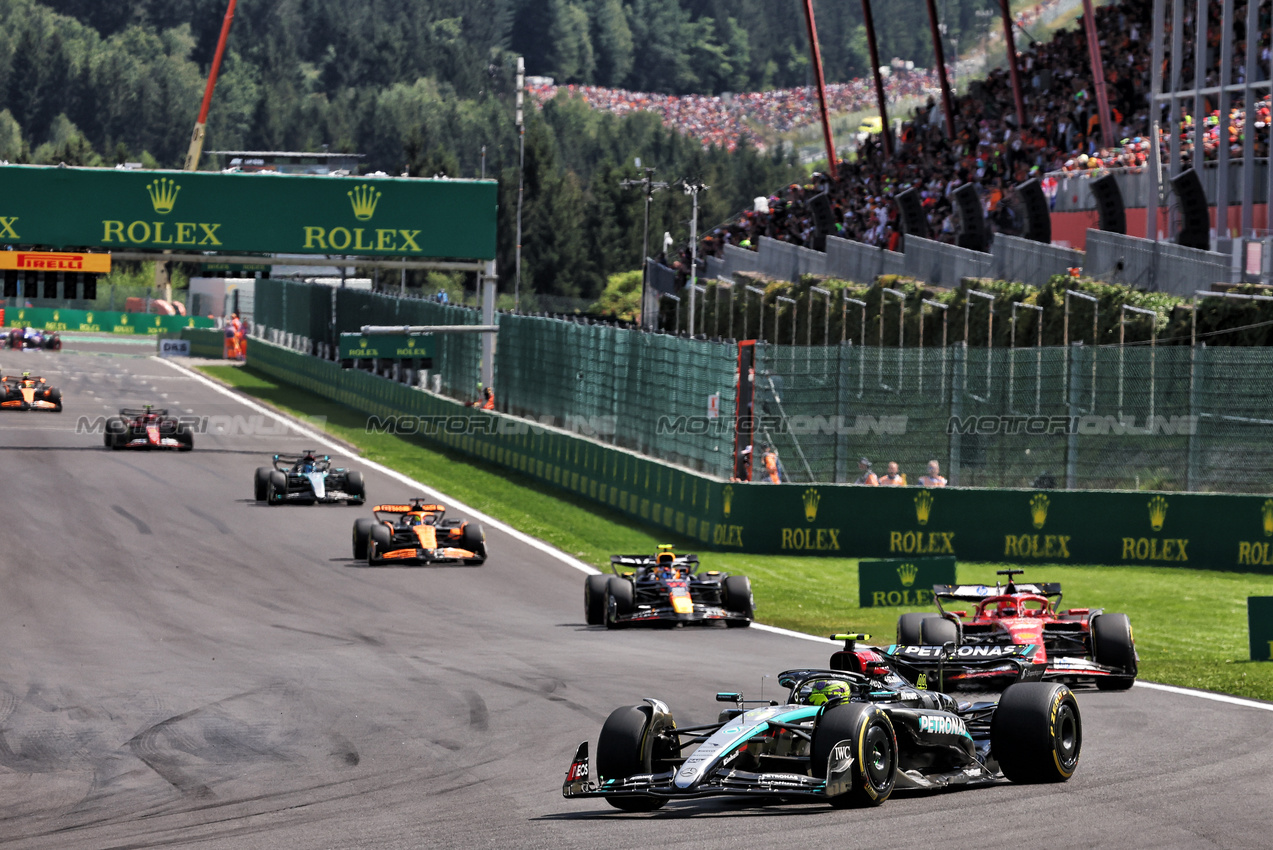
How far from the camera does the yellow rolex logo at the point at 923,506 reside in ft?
86.3

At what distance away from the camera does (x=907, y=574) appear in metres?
22.3

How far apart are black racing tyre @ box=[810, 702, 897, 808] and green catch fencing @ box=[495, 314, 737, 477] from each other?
17.5 metres

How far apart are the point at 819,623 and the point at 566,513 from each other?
1159cm

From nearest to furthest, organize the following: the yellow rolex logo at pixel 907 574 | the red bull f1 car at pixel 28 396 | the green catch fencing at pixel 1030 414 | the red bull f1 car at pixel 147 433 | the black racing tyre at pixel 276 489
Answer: the yellow rolex logo at pixel 907 574 < the green catch fencing at pixel 1030 414 < the black racing tyre at pixel 276 489 < the red bull f1 car at pixel 147 433 < the red bull f1 car at pixel 28 396

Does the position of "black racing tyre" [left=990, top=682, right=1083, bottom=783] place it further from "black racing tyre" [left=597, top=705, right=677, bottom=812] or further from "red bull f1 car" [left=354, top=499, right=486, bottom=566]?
"red bull f1 car" [left=354, top=499, right=486, bottom=566]

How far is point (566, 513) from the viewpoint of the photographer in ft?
106

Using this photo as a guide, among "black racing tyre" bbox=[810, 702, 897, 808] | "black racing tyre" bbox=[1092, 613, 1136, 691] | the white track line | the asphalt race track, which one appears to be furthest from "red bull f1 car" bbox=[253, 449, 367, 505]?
"black racing tyre" bbox=[810, 702, 897, 808]

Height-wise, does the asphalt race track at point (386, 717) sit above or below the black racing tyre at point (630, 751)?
below

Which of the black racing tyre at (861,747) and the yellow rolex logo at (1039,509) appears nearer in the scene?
the black racing tyre at (861,747)

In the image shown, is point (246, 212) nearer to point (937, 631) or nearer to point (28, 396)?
point (28, 396)
